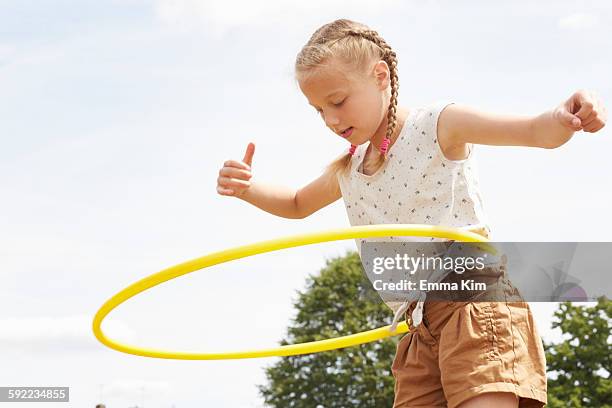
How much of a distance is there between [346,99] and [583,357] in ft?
86.9

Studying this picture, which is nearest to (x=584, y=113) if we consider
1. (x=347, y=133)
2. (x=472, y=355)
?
(x=472, y=355)

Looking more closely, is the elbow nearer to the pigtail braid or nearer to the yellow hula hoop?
the yellow hula hoop

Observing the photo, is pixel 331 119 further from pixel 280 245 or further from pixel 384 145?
pixel 280 245

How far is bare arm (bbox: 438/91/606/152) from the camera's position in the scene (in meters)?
4.04

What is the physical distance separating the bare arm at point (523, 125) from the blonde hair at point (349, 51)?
387 mm

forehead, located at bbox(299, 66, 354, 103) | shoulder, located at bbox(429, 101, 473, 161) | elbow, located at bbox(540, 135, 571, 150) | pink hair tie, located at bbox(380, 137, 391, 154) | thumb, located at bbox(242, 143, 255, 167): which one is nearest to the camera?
elbow, located at bbox(540, 135, 571, 150)

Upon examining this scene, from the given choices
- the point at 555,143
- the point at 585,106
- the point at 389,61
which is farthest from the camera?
the point at 389,61

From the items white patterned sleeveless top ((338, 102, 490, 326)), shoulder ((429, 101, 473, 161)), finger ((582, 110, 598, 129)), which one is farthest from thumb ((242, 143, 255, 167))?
finger ((582, 110, 598, 129))

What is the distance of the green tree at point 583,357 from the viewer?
29.0 meters

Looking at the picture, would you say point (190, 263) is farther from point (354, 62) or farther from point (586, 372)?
point (586, 372)

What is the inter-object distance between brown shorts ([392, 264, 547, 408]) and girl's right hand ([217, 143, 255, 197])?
1.59 meters

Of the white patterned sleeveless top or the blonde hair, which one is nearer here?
the white patterned sleeveless top

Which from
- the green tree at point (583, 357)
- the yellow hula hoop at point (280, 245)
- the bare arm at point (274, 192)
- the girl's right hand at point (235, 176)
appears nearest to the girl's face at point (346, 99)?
the yellow hula hoop at point (280, 245)

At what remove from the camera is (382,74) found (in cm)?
520
